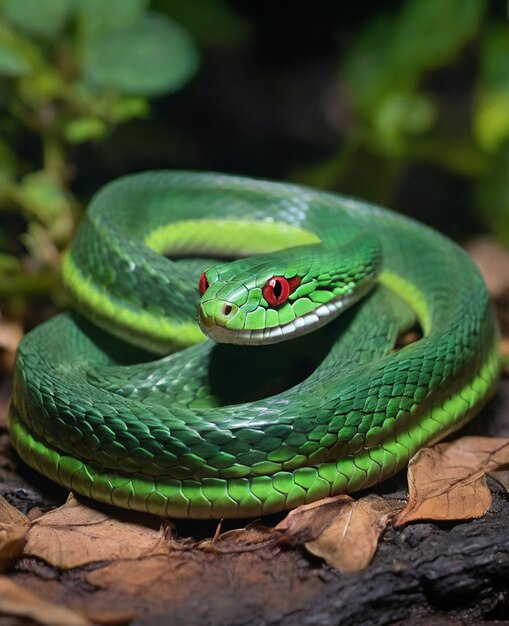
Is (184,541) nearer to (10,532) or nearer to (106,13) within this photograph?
(10,532)

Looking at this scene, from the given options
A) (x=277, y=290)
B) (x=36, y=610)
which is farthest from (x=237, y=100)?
(x=36, y=610)

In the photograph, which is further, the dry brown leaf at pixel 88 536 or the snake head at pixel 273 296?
the snake head at pixel 273 296

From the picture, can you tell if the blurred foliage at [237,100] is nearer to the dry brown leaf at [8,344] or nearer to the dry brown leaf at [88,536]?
the dry brown leaf at [8,344]

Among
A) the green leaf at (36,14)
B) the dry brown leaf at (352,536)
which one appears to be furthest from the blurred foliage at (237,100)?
the dry brown leaf at (352,536)

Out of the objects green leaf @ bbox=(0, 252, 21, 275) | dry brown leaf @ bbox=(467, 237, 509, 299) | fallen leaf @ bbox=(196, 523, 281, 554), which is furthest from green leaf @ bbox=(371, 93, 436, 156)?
fallen leaf @ bbox=(196, 523, 281, 554)

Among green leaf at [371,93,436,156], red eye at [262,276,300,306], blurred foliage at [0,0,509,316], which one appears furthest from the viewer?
green leaf at [371,93,436,156]

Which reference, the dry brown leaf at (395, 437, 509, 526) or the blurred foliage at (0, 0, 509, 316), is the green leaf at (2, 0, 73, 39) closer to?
the blurred foliage at (0, 0, 509, 316)
